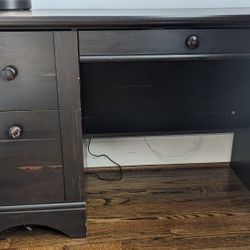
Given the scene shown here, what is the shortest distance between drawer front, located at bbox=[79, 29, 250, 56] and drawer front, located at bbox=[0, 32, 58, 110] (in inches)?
4.3

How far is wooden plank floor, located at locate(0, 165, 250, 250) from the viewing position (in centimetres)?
120

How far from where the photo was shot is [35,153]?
108cm

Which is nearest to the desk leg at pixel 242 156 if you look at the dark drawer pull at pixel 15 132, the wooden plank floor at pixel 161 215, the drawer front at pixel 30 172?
the wooden plank floor at pixel 161 215

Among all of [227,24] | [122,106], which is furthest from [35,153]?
[227,24]

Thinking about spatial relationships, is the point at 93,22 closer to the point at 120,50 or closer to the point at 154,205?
the point at 120,50

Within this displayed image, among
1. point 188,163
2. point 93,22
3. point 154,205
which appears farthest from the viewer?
point 188,163

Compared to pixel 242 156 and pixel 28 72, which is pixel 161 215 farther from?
pixel 28 72

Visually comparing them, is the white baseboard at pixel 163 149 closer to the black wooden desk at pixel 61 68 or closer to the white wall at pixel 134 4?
the black wooden desk at pixel 61 68

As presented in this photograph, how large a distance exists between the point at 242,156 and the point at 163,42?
82 centimetres

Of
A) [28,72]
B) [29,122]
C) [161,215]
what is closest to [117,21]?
[28,72]

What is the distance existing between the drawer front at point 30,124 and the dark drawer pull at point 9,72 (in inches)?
4.4

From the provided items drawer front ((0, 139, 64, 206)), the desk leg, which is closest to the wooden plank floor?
the desk leg

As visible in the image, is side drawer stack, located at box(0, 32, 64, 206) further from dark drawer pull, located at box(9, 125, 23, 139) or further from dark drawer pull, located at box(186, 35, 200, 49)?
dark drawer pull, located at box(186, 35, 200, 49)

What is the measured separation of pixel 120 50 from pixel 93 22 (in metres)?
0.11
